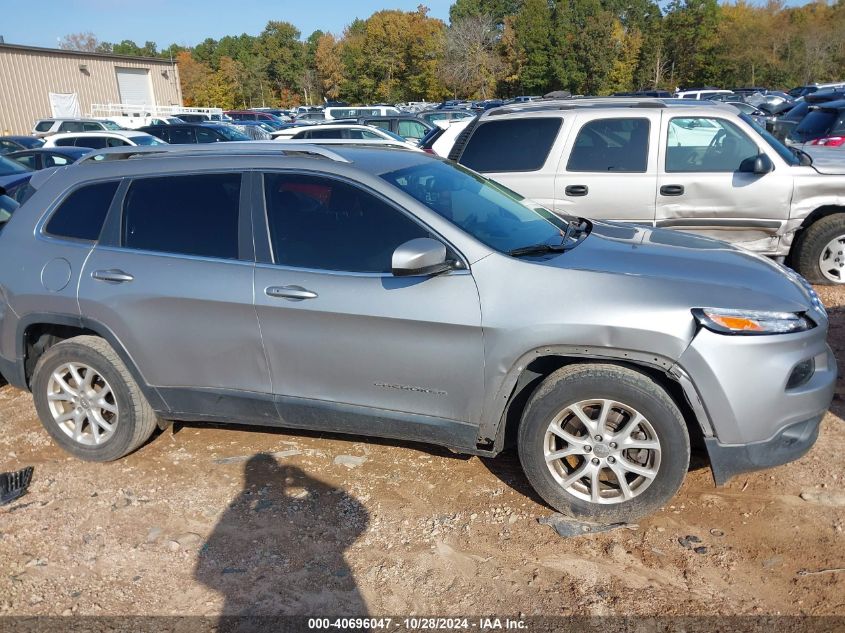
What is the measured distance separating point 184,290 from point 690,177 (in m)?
4.94

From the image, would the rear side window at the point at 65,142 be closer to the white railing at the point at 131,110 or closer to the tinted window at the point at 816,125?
the tinted window at the point at 816,125

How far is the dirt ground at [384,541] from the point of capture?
3.02 m

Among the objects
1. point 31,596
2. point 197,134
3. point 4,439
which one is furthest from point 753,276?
point 197,134

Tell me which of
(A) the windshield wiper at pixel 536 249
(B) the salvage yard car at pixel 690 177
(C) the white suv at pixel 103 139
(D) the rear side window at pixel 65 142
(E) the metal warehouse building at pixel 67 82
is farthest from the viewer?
(E) the metal warehouse building at pixel 67 82

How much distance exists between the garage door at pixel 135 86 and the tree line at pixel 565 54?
8825 millimetres

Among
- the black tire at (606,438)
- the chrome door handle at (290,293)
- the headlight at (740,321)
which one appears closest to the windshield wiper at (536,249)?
the black tire at (606,438)

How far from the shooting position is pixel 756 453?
3205 millimetres

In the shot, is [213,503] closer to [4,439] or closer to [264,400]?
[264,400]

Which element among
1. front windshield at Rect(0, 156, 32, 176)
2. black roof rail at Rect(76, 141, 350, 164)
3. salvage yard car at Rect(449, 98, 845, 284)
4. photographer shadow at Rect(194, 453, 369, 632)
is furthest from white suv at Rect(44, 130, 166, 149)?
photographer shadow at Rect(194, 453, 369, 632)

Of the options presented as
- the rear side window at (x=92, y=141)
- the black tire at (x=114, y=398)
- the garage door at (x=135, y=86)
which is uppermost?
the garage door at (x=135, y=86)

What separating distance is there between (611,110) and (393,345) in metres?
4.44

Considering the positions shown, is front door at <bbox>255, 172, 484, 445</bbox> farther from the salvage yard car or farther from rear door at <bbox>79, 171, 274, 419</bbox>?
the salvage yard car

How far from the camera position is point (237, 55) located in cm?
8506

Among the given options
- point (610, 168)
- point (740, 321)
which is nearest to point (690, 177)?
point (610, 168)
